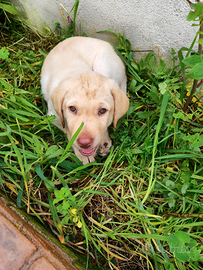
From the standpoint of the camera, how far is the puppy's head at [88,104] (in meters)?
2.08

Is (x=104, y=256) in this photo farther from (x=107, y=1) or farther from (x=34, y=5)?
(x=34, y=5)

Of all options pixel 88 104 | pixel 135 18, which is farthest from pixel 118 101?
pixel 135 18

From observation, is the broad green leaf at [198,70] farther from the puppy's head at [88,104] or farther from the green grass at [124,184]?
the puppy's head at [88,104]

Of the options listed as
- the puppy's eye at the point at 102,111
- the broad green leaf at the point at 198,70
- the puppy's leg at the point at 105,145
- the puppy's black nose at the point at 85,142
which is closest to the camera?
the broad green leaf at the point at 198,70

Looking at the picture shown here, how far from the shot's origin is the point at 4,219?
1.95 m

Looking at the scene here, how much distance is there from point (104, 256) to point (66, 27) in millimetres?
3402

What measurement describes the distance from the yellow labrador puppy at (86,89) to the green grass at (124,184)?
0.25 meters

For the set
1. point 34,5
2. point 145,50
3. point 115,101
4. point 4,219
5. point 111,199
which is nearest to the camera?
point 4,219

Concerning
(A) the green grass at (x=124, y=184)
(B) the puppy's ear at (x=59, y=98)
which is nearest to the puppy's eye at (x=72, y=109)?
(B) the puppy's ear at (x=59, y=98)

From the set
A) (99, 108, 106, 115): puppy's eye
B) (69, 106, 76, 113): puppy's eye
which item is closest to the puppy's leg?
(99, 108, 106, 115): puppy's eye

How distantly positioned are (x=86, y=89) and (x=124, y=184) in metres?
1.21

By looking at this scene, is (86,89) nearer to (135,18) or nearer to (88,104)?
(88,104)

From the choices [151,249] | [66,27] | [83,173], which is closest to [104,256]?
[151,249]

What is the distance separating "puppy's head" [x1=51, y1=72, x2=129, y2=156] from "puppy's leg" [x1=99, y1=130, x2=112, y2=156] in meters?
0.53
